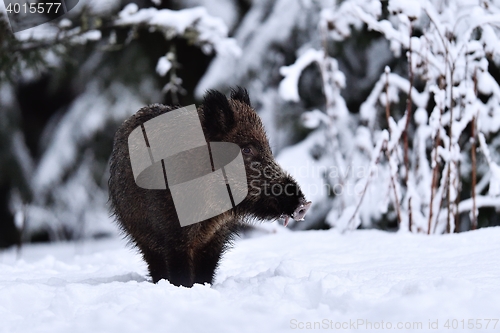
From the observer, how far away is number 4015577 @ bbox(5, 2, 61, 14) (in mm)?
4809

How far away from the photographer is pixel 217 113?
285 centimetres

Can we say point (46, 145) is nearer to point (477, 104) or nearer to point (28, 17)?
point (28, 17)

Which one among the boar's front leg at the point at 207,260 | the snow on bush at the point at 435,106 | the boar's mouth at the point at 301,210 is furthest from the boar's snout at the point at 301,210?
the snow on bush at the point at 435,106

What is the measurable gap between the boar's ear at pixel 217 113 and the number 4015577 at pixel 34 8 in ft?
9.18

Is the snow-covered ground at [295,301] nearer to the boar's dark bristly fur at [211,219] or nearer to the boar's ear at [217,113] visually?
the boar's dark bristly fur at [211,219]

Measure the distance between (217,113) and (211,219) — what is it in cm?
53

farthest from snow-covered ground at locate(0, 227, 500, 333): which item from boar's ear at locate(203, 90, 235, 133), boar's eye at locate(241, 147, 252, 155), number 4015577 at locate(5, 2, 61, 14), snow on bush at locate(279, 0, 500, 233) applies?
number 4015577 at locate(5, 2, 61, 14)

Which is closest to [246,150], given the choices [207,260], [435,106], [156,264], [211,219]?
Answer: [211,219]

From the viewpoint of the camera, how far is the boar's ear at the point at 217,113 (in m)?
2.84

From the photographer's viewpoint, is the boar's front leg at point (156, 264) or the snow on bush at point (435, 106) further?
the snow on bush at point (435, 106)

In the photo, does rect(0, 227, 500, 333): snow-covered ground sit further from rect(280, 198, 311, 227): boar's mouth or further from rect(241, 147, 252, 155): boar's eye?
rect(241, 147, 252, 155): boar's eye

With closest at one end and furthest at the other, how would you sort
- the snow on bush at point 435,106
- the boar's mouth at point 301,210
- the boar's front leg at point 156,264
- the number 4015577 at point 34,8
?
1. the boar's mouth at point 301,210
2. the boar's front leg at point 156,264
3. the snow on bush at point 435,106
4. the number 4015577 at point 34,8

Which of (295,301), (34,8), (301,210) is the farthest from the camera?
(34,8)

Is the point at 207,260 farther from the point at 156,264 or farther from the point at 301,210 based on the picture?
the point at 301,210
